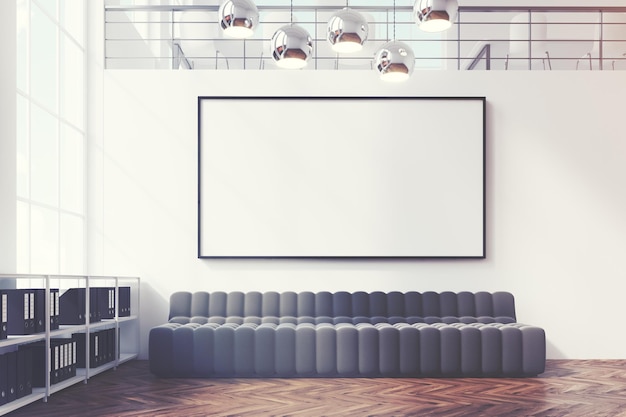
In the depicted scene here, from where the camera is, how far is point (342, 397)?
15.1 feet

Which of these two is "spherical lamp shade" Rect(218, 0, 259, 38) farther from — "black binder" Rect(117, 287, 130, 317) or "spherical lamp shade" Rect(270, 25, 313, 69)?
"black binder" Rect(117, 287, 130, 317)

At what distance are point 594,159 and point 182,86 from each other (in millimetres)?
3976

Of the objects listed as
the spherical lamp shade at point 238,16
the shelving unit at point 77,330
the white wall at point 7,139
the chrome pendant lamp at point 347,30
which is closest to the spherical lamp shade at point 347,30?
the chrome pendant lamp at point 347,30

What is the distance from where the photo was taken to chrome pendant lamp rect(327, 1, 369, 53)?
424cm

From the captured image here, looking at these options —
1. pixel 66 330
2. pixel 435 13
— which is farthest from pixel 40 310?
pixel 435 13

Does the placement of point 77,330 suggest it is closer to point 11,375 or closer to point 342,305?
point 11,375

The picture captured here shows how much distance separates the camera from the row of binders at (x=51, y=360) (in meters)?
4.06

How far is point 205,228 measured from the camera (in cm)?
644

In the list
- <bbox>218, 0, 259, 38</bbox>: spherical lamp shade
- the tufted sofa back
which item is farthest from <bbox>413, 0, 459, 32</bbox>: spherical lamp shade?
the tufted sofa back

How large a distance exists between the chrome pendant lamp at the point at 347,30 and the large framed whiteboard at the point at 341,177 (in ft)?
7.31

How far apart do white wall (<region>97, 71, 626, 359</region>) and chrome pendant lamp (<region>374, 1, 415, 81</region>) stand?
74.1 inches

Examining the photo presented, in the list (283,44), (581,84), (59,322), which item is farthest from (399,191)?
(59,322)

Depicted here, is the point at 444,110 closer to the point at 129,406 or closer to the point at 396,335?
the point at 396,335

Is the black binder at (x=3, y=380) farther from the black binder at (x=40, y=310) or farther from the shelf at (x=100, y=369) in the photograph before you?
the shelf at (x=100, y=369)
